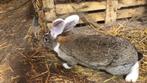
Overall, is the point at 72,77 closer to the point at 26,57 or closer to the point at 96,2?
the point at 26,57

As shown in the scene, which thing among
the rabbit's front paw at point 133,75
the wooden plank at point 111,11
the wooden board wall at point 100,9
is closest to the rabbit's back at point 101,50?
the rabbit's front paw at point 133,75

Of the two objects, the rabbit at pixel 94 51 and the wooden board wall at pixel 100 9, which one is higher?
the wooden board wall at pixel 100 9

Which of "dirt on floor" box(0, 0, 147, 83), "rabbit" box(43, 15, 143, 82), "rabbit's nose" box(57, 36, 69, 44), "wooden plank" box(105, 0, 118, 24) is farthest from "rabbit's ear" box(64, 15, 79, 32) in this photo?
"wooden plank" box(105, 0, 118, 24)

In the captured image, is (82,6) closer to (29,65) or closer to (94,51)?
(94,51)

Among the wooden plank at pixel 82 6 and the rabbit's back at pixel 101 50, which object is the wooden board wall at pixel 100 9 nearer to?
the wooden plank at pixel 82 6

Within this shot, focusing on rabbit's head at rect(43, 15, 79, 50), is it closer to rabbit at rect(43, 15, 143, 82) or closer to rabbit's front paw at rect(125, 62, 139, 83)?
rabbit at rect(43, 15, 143, 82)

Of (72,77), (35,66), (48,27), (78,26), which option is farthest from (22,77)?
(78,26)

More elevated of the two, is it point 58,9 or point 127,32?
point 58,9
